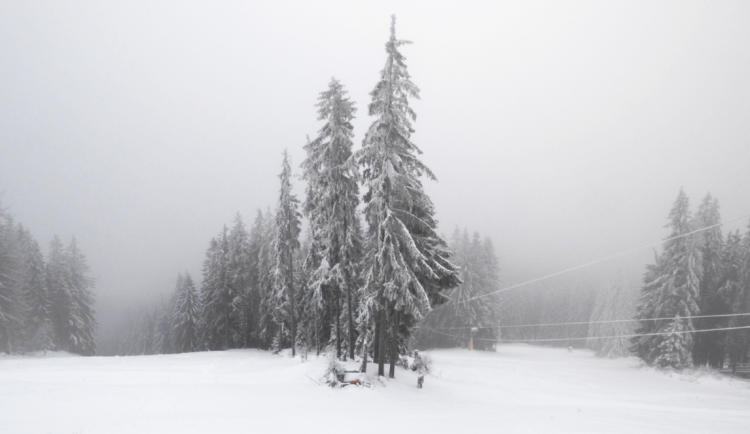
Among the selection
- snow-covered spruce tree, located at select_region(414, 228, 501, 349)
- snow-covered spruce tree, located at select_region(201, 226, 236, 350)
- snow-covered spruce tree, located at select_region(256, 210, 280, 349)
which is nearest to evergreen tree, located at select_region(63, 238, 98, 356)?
snow-covered spruce tree, located at select_region(201, 226, 236, 350)

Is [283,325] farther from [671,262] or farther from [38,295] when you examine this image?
[671,262]

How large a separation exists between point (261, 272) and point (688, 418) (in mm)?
37292

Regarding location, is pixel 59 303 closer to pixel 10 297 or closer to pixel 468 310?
pixel 10 297

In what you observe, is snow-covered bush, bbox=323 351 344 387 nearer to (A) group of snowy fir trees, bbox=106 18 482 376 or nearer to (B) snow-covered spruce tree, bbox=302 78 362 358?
(A) group of snowy fir trees, bbox=106 18 482 376

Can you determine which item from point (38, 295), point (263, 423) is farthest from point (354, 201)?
point (38, 295)

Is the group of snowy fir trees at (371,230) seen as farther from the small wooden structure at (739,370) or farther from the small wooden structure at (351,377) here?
the small wooden structure at (739,370)

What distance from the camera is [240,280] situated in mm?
43531

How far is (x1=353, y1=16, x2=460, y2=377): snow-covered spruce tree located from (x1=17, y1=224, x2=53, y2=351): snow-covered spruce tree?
4168cm

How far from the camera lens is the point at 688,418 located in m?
16.5

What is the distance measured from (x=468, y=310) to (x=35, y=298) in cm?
5125

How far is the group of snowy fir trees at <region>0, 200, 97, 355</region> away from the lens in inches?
1384

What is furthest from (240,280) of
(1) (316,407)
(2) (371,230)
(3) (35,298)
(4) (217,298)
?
(1) (316,407)

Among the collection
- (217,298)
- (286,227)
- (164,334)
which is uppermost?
(286,227)

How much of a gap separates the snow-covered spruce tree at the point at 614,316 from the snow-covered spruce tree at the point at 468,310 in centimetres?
1314
